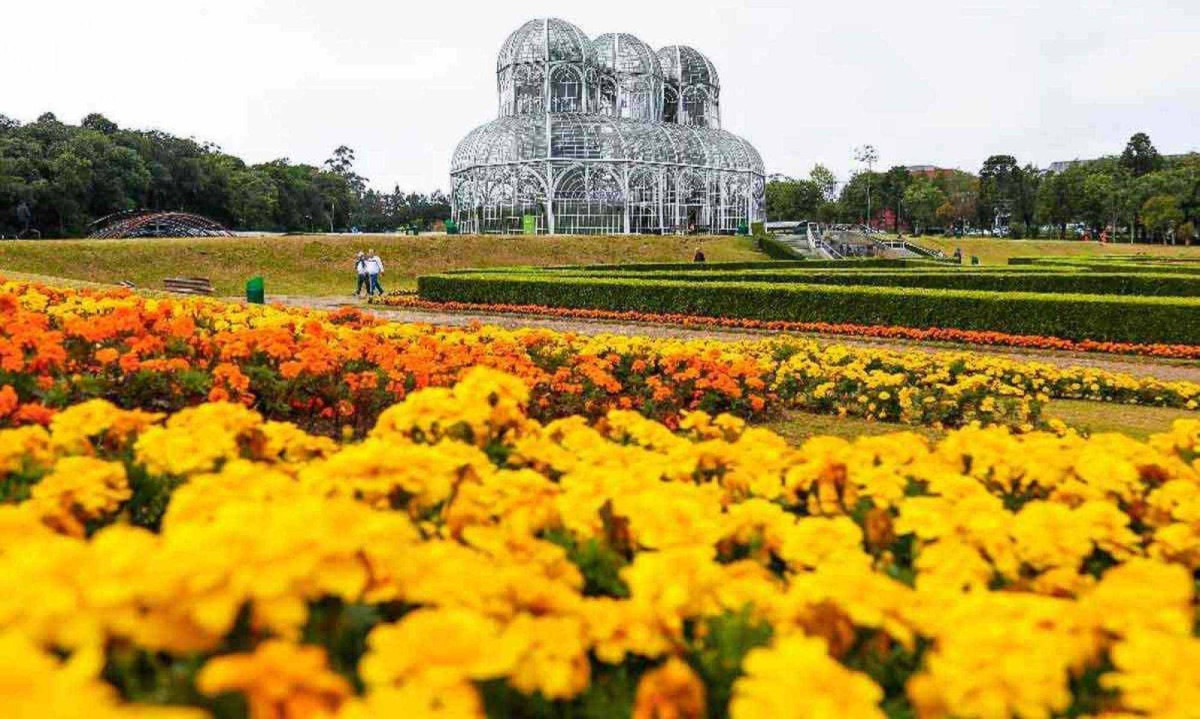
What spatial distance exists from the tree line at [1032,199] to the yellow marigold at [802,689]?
223 feet

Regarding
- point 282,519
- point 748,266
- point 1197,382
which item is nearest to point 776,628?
point 282,519

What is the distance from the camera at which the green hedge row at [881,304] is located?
557 inches

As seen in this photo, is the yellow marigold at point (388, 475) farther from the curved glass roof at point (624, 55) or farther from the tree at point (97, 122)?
the tree at point (97, 122)

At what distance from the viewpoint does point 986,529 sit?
7.73ft

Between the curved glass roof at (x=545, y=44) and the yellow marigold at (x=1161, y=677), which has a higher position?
the curved glass roof at (x=545, y=44)

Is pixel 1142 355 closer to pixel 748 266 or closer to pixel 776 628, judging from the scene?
pixel 776 628

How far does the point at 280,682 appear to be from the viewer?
1.32 metres

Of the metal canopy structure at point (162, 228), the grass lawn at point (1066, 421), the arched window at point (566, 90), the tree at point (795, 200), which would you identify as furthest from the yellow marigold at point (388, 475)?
the tree at point (795, 200)

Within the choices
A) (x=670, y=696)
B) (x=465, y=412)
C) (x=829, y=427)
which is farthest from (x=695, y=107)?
(x=670, y=696)

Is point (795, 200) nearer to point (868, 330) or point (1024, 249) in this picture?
point (1024, 249)

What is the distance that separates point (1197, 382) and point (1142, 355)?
231 centimetres

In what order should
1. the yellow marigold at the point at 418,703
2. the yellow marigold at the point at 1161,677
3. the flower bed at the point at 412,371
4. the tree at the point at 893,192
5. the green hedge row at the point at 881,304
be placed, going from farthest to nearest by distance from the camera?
the tree at the point at 893,192 < the green hedge row at the point at 881,304 < the flower bed at the point at 412,371 < the yellow marigold at the point at 1161,677 < the yellow marigold at the point at 418,703

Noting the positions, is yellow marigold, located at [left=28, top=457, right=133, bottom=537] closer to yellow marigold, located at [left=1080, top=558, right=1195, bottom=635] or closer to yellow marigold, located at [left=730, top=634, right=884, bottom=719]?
yellow marigold, located at [left=730, top=634, right=884, bottom=719]

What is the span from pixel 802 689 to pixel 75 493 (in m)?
1.82
